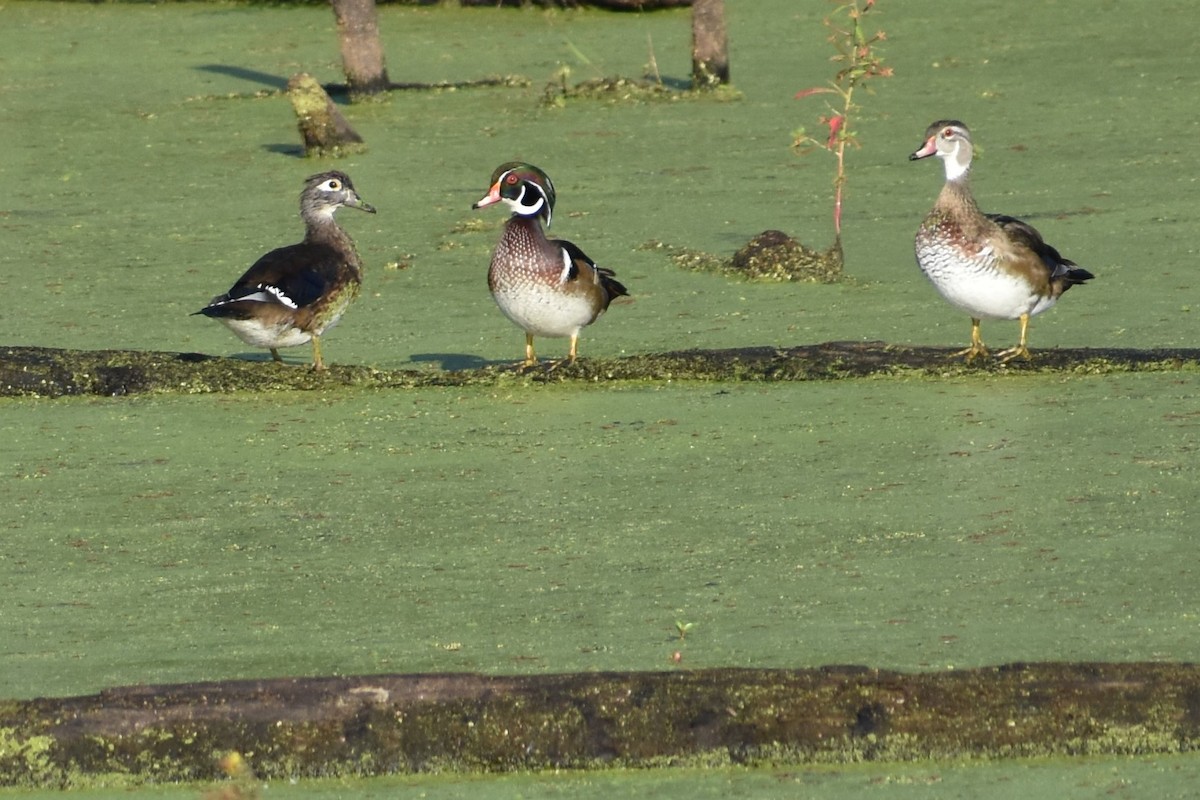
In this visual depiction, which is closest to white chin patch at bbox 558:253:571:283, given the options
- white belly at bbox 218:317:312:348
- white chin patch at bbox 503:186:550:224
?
white chin patch at bbox 503:186:550:224

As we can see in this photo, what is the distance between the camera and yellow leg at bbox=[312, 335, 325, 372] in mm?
7613

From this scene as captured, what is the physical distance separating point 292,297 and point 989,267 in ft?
8.60

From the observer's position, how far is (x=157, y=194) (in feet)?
35.2

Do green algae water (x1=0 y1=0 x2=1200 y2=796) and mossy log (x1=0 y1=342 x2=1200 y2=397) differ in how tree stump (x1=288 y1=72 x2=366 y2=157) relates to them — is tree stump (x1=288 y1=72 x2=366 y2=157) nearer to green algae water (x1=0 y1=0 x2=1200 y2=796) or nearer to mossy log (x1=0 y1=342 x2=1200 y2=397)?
green algae water (x1=0 y1=0 x2=1200 y2=796)

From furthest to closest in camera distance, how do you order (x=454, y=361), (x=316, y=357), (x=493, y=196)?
1. (x=493, y=196)
2. (x=454, y=361)
3. (x=316, y=357)

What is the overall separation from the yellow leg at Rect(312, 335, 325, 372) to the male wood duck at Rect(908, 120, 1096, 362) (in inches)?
91.9

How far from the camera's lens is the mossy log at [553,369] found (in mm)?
7328

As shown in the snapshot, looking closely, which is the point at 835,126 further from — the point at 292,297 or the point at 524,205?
the point at 292,297

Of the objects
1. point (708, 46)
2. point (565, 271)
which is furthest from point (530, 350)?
point (708, 46)

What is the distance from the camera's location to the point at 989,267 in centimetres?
743

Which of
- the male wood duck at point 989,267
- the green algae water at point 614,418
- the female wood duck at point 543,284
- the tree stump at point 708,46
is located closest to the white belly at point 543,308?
the female wood duck at point 543,284

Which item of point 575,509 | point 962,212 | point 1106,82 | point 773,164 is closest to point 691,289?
point 962,212

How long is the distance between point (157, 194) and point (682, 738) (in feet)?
23.7

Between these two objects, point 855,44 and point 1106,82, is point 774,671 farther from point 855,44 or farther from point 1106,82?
point 1106,82
